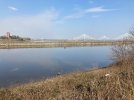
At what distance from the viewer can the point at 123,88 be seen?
6598mm

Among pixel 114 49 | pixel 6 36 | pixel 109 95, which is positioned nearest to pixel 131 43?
pixel 114 49

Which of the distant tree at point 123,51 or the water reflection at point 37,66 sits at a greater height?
the distant tree at point 123,51

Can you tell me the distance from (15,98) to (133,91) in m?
3.95

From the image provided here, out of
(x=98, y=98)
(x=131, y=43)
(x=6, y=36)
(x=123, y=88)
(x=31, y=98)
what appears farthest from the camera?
(x=6, y=36)

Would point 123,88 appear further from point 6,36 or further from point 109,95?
point 6,36

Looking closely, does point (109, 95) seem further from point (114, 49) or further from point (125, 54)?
point (114, 49)

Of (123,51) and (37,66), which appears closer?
(123,51)

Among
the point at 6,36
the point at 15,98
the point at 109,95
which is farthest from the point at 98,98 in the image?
the point at 6,36

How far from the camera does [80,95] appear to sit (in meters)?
6.83

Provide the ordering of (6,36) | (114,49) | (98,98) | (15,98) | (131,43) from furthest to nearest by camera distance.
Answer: (6,36), (114,49), (131,43), (15,98), (98,98)

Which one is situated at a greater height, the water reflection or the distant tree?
the distant tree

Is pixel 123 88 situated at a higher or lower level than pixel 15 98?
higher

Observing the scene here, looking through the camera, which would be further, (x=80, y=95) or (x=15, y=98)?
(x=15, y=98)

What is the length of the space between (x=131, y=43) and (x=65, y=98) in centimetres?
2581
